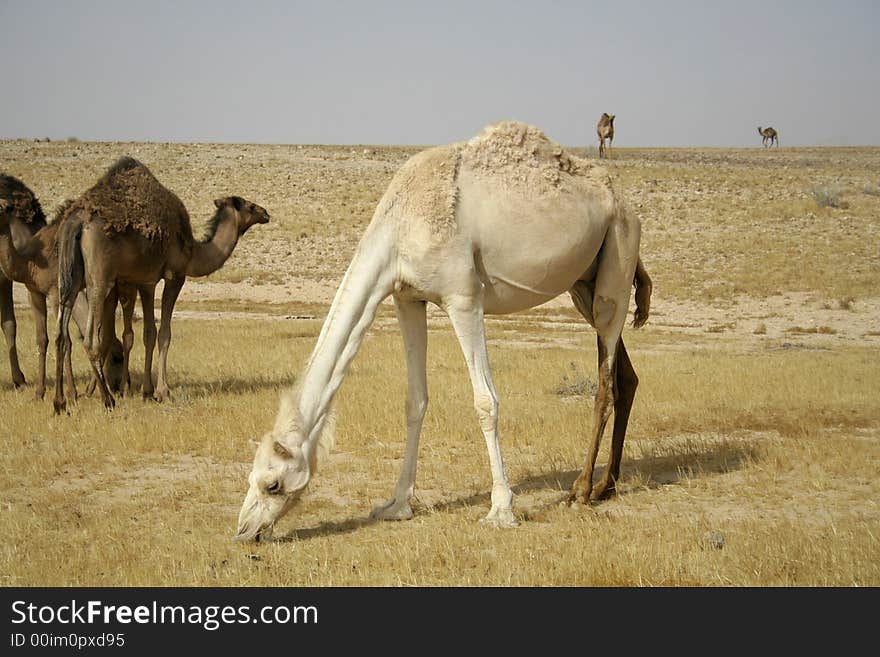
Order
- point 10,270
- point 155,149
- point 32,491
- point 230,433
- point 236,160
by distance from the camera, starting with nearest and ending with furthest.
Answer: point 32,491 < point 230,433 < point 10,270 < point 236,160 < point 155,149

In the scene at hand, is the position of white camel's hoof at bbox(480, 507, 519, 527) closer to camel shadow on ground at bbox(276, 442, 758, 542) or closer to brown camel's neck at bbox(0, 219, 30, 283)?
camel shadow on ground at bbox(276, 442, 758, 542)

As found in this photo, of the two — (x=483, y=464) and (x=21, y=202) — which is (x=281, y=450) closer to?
(x=483, y=464)

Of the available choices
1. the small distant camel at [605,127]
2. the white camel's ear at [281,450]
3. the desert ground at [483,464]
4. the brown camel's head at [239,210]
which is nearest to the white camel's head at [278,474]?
the white camel's ear at [281,450]

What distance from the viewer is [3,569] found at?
6332mm

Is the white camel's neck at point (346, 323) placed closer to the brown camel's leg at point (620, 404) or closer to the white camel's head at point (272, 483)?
the white camel's head at point (272, 483)

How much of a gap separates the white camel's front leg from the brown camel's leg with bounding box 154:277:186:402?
6.91m

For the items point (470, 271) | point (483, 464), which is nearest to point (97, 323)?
point (483, 464)

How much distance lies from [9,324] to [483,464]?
854cm

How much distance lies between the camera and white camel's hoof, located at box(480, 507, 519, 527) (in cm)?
731

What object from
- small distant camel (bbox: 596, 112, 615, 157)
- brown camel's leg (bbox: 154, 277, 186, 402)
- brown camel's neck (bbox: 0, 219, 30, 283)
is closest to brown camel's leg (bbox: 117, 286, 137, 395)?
brown camel's leg (bbox: 154, 277, 186, 402)

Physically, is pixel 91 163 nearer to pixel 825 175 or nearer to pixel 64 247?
pixel 825 175

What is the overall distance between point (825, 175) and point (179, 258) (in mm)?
45561
